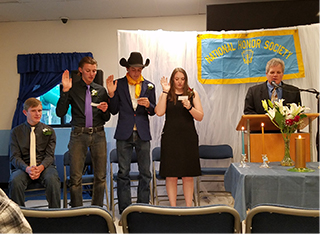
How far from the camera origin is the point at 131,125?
3682 mm

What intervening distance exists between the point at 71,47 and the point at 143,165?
4210mm

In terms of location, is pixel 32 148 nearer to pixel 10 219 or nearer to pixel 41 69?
pixel 10 219

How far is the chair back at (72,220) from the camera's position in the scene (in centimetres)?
141

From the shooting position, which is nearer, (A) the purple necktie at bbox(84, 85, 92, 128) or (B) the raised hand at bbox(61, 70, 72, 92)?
(B) the raised hand at bbox(61, 70, 72, 92)

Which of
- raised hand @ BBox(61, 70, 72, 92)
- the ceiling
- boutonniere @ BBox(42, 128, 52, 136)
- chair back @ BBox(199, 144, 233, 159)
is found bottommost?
chair back @ BBox(199, 144, 233, 159)

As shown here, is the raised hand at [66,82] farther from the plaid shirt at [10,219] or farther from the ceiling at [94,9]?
the ceiling at [94,9]

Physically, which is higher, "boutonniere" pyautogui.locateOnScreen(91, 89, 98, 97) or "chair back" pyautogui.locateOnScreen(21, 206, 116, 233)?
"boutonniere" pyautogui.locateOnScreen(91, 89, 98, 97)

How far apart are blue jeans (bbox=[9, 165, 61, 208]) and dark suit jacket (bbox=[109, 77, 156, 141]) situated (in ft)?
2.86

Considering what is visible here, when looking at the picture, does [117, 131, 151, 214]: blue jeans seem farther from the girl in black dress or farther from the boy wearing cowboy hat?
the girl in black dress

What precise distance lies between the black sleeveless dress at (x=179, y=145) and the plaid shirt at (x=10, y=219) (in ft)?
8.17

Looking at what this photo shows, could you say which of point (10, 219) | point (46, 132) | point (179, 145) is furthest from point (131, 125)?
point (10, 219)

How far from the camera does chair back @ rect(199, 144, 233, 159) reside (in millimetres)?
4891

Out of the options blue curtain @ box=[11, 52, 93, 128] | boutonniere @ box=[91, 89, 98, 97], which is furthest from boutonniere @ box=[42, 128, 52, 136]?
blue curtain @ box=[11, 52, 93, 128]

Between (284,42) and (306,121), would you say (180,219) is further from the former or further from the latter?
(284,42)
